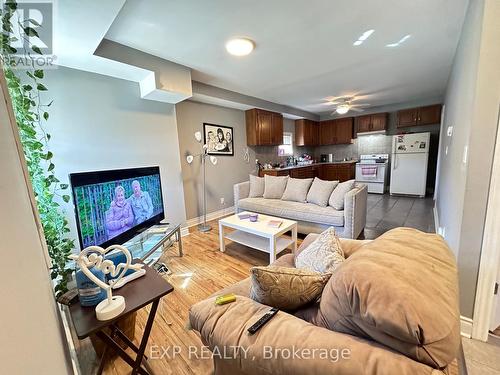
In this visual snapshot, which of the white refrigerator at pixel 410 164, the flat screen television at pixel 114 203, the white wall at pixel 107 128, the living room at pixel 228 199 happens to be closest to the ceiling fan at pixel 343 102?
the living room at pixel 228 199

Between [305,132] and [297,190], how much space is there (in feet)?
11.9

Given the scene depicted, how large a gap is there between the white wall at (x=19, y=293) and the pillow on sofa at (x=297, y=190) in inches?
120

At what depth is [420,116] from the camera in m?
5.30

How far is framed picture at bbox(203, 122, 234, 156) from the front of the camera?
407 centimetres

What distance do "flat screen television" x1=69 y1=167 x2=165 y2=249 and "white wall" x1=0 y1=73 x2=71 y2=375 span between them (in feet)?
2.63

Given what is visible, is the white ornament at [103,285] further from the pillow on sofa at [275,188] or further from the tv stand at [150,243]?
the pillow on sofa at [275,188]

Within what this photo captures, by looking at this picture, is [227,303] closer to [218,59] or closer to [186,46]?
[186,46]

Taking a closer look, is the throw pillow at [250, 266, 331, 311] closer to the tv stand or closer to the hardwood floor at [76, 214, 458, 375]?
the hardwood floor at [76, 214, 458, 375]

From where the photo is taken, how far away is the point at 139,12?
Answer: 5.68 feet

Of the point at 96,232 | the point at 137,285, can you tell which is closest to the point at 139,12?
the point at 96,232

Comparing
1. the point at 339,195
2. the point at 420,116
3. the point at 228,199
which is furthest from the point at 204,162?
the point at 420,116

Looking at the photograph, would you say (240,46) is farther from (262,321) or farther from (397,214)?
(397,214)

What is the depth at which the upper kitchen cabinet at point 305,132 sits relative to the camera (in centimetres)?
638

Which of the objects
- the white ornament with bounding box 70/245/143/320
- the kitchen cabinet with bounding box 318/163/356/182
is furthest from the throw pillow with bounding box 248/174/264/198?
the kitchen cabinet with bounding box 318/163/356/182
